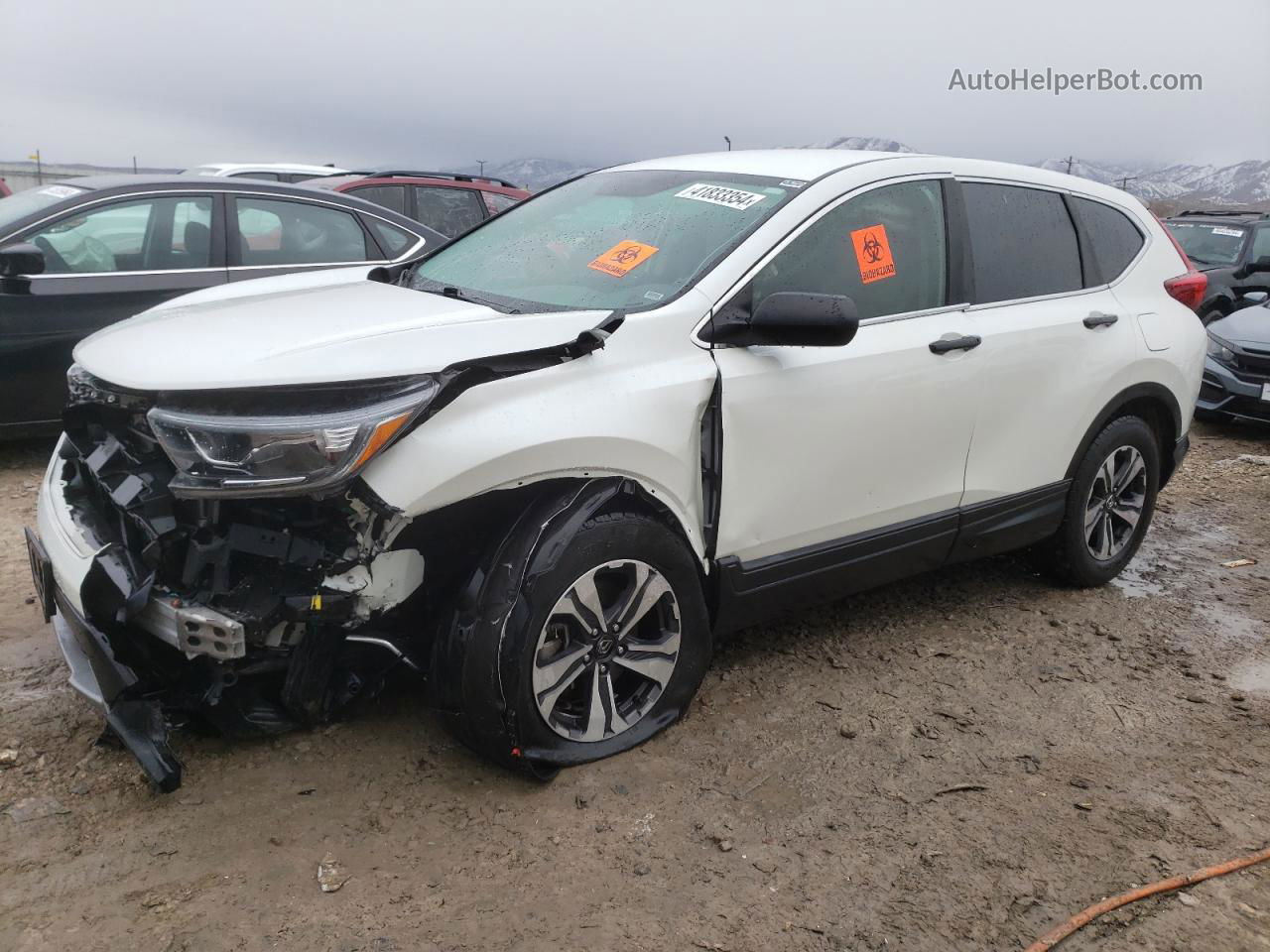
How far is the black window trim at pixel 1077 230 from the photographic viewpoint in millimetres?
3743

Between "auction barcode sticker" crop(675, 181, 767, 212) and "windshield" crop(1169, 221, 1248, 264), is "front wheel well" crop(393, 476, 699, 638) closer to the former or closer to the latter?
"auction barcode sticker" crop(675, 181, 767, 212)

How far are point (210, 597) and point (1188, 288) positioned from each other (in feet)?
13.7

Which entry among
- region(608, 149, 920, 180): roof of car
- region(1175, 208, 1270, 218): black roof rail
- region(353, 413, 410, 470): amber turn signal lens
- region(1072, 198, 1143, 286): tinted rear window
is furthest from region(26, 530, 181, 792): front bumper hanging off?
region(1175, 208, 1270, 218): black roof rail

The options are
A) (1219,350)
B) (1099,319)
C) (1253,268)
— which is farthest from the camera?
(1253,268)

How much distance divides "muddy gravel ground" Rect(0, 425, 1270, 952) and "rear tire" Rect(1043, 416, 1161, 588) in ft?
2.08

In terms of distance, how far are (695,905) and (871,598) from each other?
7.12 ft

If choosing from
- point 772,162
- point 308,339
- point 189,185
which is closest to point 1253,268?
point 772,162

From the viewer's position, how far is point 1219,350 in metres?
8.04

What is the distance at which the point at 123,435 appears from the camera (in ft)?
9.11

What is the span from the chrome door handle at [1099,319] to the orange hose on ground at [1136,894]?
6.78ft

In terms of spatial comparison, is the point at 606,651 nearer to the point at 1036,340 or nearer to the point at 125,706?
the point at 125,706

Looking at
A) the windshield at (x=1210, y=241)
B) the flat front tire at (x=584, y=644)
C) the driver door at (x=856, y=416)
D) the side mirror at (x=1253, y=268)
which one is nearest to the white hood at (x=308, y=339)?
the flat front tire at (x=584, y=644)

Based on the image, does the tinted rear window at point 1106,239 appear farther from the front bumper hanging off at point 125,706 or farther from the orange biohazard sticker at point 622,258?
the front bumper hanging off at point 125,706

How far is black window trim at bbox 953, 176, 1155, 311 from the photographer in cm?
374
